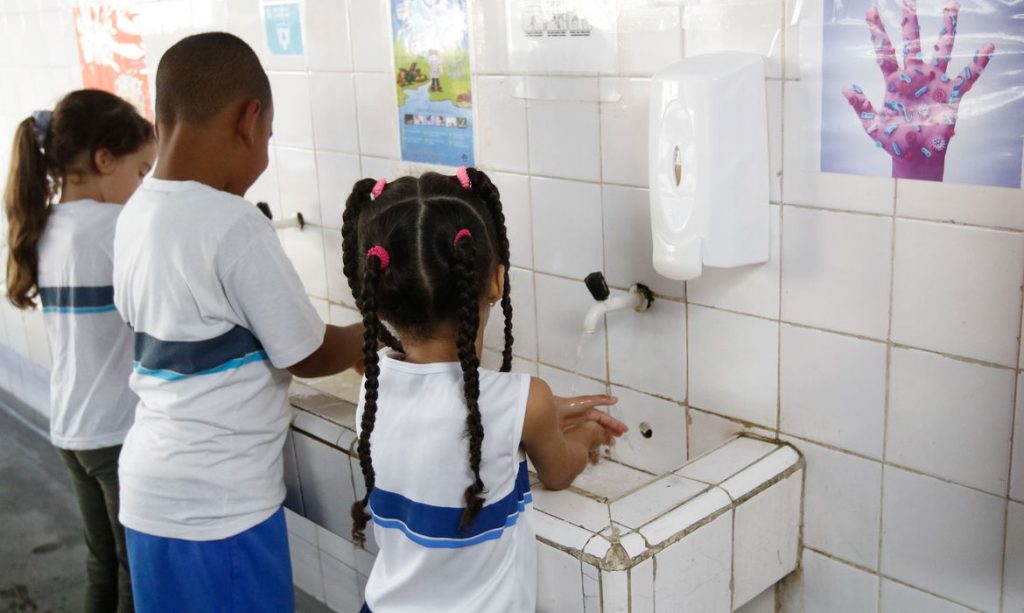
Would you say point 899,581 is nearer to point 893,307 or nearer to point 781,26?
point 893,307

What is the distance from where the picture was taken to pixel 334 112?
2.37 metres

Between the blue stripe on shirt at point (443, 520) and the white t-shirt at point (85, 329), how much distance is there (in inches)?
40.9

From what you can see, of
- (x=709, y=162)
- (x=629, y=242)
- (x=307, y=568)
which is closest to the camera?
(x=709, y=162)

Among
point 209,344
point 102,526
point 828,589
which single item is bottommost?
point 102,526

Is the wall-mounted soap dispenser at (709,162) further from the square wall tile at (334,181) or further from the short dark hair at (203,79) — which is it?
the square wall tile at (334,181)

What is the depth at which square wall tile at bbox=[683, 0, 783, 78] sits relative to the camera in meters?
1.48

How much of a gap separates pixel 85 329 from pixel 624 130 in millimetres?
1195

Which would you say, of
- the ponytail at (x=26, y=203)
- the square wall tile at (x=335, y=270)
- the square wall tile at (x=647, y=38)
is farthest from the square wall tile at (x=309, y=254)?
the square wall tile at (x=647, y=38)

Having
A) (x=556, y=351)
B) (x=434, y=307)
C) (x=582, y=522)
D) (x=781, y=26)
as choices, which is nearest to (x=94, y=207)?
(x=556, y=351)

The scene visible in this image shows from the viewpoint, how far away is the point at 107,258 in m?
2.12

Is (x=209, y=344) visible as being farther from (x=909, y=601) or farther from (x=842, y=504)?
(x=909, y=601)

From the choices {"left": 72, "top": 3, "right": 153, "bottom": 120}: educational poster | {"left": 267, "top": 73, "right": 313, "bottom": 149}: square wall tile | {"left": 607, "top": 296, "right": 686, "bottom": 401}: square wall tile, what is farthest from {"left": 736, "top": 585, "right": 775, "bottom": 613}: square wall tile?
{"left": 72, "top": 3, "right": 153, "bottom": 120}: educational poster

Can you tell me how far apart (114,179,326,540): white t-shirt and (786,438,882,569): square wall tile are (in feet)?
2.73

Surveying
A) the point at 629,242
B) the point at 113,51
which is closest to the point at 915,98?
the point at 629,242
